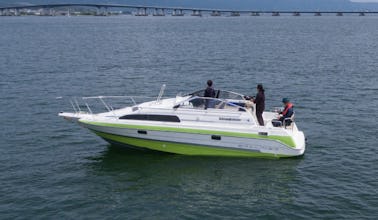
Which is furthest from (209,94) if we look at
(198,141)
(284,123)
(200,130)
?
(284,123)

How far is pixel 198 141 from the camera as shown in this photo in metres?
18.6

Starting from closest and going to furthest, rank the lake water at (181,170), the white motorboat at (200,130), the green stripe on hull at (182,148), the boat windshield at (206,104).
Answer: the lake water at (181,170) < the white motorboat at (200,130) < the green stripe on hull at (182,148) < the boat windshield at (206,104)

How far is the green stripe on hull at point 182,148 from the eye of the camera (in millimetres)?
18688

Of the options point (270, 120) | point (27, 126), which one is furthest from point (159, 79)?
point (270, 120)

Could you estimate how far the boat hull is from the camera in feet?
60.3

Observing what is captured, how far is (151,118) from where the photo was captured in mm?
19047

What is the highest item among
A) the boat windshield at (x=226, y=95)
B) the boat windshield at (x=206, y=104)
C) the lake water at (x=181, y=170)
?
the boat windshield at (x=226, y=95)

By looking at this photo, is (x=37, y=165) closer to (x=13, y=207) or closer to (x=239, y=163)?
(x=13, y=207)

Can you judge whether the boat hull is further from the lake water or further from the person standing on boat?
the person standing on boat

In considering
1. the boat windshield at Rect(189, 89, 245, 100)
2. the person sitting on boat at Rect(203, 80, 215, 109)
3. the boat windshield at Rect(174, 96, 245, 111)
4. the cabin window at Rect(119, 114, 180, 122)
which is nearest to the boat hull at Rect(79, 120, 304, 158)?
the cabin window at Rect(119, 114, 180, 122)

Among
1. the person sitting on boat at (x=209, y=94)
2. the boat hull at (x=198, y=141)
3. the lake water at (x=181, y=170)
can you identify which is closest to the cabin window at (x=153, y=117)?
the boat hull at (x=198, y=141)

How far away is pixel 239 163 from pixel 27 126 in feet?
39.4

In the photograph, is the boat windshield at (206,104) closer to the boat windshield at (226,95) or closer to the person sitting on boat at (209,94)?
the person sitting on boat at (209,94)

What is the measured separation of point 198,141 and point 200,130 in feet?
1.72
